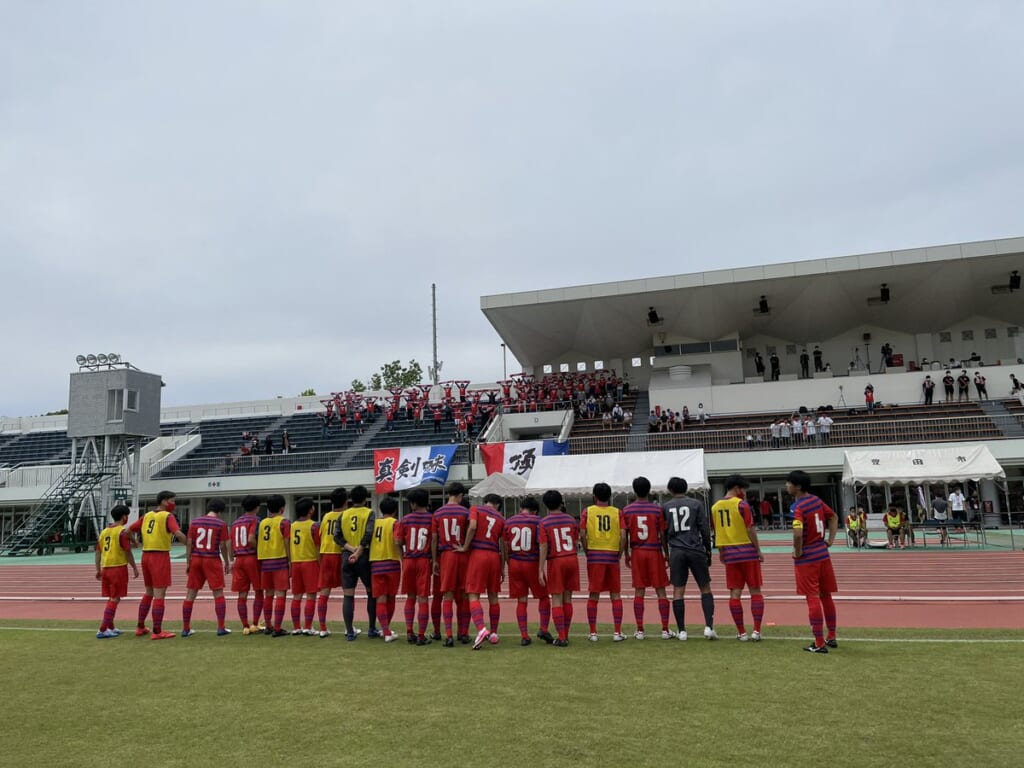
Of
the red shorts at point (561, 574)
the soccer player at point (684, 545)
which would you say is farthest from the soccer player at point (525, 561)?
the soccer player at point (684, 545)

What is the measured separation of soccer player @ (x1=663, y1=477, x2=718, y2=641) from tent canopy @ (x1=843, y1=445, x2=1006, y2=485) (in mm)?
14463

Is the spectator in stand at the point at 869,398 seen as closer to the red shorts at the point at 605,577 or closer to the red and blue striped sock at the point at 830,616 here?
the red and blue striped sock at the point at 830,616

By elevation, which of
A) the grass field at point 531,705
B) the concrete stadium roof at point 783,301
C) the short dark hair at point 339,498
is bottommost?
the grass field at point 531,705

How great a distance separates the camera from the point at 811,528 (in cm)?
761

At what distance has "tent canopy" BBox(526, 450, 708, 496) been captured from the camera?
20.7 meters

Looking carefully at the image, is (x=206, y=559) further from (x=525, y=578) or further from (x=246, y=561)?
(x=525, y=578)

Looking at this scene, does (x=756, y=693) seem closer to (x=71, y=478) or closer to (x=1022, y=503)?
(x=1022, y=503)

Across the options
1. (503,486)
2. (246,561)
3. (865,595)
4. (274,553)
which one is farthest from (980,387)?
(246,561)

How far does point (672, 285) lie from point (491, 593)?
27383 mm

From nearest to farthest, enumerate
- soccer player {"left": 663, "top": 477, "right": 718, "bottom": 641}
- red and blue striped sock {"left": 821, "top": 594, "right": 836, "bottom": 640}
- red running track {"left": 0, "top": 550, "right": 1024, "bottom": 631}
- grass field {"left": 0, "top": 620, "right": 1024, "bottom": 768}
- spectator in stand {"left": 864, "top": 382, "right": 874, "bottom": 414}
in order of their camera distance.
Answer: grass field {"left": 0, "top": 620, "right": 1024, "bottom": 768} < red and blue striped sock {"left": 821, "top": 594, "right": 836, "bottom": 640} < soccer player {"left": 663, "top": 477, "right": 718, "bottom": 641} < red running track {"left": 0, "top": 550, "right": 1024, "bottom": 631} < spectator in stand {"left": 864, "top": 382, "right": 874, "bottom": 414}

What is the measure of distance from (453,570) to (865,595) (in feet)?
25.7

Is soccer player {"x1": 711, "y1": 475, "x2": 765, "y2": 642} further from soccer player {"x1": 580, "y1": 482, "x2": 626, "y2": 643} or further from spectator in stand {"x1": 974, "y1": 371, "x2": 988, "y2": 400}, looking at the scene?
spectator in stand {"x1": 974, "y1": 371, "x2": 988, "y2": 400}

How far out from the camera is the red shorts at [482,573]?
27.1ft

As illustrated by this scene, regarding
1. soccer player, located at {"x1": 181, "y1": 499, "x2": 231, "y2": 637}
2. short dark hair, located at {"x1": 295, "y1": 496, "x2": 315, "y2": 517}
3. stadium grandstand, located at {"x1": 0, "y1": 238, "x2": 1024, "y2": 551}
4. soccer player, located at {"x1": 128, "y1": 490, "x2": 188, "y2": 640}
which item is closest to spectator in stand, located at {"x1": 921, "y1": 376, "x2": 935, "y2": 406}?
stadium grandstand, located at {"x1": 0, "y1": 238, "x2": 1024, "y2": 551}
